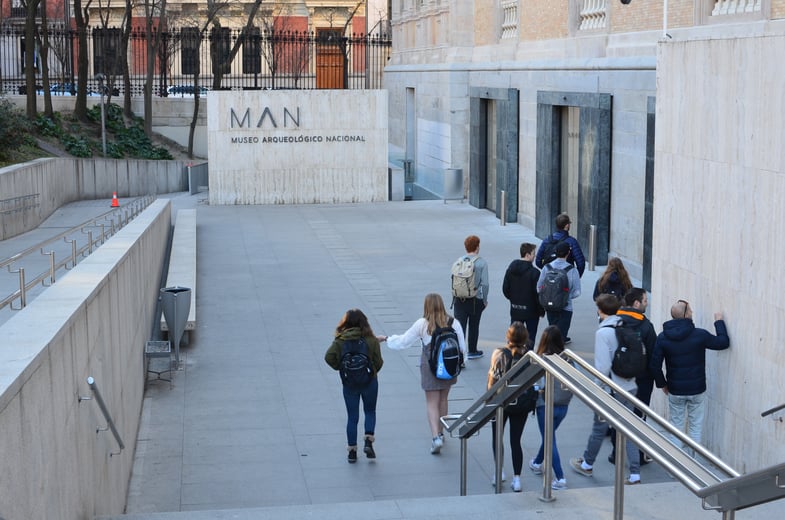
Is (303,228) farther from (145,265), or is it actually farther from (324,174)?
(145,265)

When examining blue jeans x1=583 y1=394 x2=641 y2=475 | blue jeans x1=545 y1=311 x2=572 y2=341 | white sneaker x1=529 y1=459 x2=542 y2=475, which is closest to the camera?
blue jeans x1=583 y1=394 x2=641 y2=475

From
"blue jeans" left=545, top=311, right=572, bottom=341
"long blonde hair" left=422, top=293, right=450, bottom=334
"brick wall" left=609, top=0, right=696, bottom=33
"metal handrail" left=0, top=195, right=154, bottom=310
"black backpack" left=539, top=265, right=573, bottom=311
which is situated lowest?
"blue jeans" left=545, top=311, right=572, bottom=341

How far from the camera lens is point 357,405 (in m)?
9.45

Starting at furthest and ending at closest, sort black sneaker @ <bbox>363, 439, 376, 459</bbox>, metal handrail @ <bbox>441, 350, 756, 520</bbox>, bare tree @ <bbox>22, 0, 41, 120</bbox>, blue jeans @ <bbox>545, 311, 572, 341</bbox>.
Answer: bare tree @ <bbox>22, 0, 41, 120</bbox>, blue jeans @ <bbox>545, 311, 572, 341</bbox>, black sneaker @ <bbox>363, 439, 376, 459</bbox>, metal handrail @ <bbox>441, 350, 756, 520</bbox>

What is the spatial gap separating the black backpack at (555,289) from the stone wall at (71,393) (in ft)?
14.7

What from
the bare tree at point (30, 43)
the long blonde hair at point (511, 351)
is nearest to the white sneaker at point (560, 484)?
the long blonde hair at point (511, 351)

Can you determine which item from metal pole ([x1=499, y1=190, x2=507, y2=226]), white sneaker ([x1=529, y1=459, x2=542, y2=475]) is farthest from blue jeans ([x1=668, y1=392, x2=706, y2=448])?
metal pole ([x1=499, y1=190, x2=507, y2=226])

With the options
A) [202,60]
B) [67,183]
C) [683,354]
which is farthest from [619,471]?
[202,60]

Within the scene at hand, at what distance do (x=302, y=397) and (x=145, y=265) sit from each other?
2.62 metres

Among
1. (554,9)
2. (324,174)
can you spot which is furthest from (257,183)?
(554,9)

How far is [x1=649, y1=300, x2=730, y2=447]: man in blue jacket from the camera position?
8.74m

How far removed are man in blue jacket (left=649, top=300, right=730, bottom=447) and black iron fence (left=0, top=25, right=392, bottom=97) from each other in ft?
103

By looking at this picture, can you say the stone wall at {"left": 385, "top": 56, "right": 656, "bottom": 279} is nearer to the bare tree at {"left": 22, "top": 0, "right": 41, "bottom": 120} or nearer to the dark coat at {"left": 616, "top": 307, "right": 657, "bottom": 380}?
the dark coat at {"left": 616, "top": 307, "right": 657, "bottom": 380}

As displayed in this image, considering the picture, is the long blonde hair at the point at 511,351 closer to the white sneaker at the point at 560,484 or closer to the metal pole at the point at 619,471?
the white sneaker at the point at 560,484
